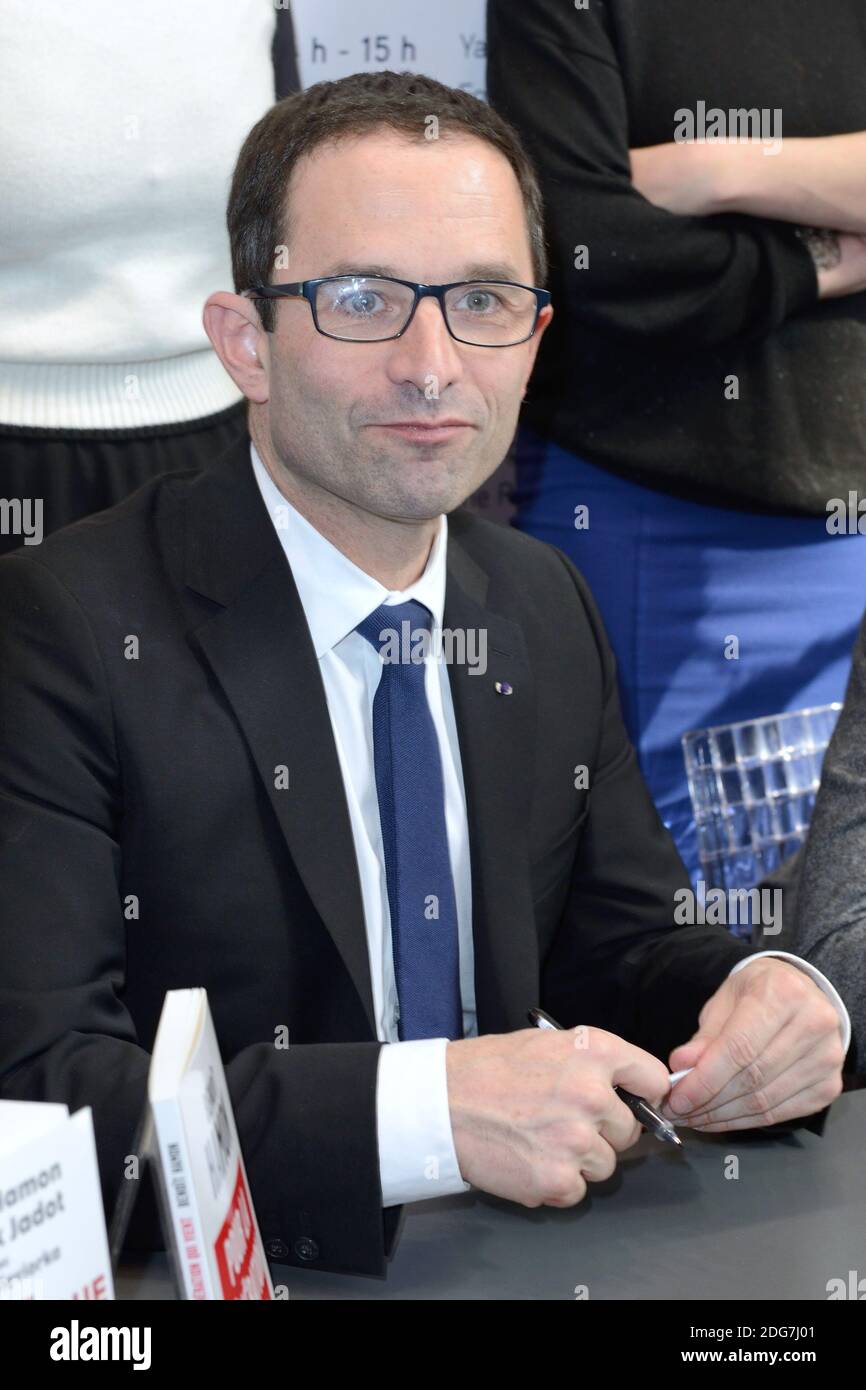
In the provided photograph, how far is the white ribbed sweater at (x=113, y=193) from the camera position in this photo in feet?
6.92

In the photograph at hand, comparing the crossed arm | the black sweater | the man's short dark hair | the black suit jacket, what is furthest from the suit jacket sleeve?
the crossed arm

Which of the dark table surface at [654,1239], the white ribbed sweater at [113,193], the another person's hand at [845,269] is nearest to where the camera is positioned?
the dark table surface at [654,1239]

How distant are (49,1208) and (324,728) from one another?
84cm

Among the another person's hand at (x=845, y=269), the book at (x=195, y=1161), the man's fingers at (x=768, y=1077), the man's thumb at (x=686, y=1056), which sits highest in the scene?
the another person's hand at (x=845, y=269)

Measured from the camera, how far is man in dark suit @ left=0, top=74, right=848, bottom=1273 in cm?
160

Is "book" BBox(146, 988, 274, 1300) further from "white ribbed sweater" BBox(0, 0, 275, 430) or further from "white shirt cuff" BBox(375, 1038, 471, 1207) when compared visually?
"white ribbed sweater" BBox(0, 0, 275, 430)

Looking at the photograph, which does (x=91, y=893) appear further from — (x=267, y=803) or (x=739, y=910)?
(x=739, y=910)

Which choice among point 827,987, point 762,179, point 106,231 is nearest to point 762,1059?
point 827,987

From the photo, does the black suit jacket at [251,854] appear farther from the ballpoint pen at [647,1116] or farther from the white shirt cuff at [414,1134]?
the ballpoint pen at [647,1116]

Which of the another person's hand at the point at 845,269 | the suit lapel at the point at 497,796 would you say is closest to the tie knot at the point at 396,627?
the suit lapel at the point at 497,796

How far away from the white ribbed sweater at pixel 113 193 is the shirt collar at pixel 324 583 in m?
0.44

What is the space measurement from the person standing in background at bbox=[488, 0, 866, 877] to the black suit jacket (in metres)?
Answer: 0.65

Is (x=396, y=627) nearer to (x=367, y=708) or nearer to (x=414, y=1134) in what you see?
(x=367, y=708)

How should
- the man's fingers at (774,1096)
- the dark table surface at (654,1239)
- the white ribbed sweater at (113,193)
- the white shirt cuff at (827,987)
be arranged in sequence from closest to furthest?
the dark table surface at (654,1239) → the man's fingers at (774,1096) → the white shirt cuff at (827,987) → the white ribbed sweater at (113,193)
